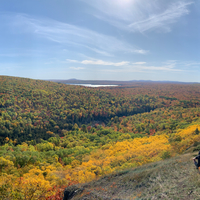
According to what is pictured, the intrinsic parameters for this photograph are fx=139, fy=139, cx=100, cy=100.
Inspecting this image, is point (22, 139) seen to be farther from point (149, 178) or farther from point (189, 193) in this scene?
point (189, 193)

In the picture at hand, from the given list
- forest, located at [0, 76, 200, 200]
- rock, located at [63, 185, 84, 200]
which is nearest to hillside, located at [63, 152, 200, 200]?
rock, located at [63, 185, 84, 200]

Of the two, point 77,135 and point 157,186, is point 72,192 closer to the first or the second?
point 157,186

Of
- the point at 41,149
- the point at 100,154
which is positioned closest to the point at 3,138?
the point at 41,149

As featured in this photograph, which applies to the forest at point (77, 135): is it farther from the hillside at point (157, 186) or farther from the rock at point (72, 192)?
the hillside at point (157, 186)

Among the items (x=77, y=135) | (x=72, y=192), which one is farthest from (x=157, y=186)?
(x=77, y=135)

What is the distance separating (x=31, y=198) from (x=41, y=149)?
61270 mm

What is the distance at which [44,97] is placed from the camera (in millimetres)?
151500

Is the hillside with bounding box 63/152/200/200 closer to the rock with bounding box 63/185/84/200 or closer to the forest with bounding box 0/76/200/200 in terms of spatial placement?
the rock with bounding box 63/185/84/200

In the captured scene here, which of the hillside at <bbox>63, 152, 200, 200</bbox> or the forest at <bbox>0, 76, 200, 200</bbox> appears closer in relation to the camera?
the hillside at <bbox>63, 152, 200, 200</bbox>

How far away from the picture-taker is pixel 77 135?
333ft

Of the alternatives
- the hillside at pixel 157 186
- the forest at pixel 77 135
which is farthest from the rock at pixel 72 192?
the forest at pixel 77 135

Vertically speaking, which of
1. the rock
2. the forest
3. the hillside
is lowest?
the forest

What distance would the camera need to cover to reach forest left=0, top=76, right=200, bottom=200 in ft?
124

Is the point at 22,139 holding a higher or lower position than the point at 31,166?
lower
